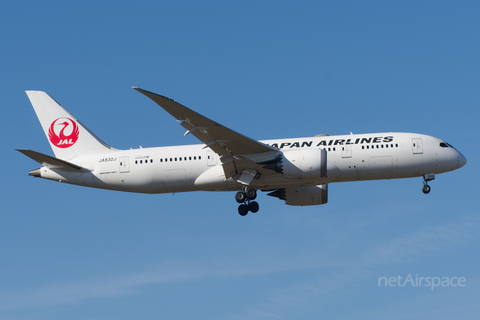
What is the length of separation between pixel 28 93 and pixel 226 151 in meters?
16.1

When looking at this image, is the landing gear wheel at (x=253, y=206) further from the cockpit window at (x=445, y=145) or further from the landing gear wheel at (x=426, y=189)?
the cockpit window at (x=445, y=145)

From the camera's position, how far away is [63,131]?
41969 millimetres

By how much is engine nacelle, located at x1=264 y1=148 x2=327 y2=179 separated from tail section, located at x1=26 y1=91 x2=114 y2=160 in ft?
39.1

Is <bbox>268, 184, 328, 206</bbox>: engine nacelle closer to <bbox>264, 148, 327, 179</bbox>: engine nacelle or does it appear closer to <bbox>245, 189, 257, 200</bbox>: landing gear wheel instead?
<bbox>245, 189, 257, 200</bbox>: landing gear wheel

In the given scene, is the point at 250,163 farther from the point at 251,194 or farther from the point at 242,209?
the point at 242,209

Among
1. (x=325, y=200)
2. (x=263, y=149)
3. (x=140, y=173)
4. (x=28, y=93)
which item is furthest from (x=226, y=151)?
(x=28, y=93)

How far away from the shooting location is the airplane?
119 ft

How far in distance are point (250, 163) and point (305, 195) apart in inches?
271

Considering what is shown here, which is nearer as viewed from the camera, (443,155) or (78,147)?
(443,155)

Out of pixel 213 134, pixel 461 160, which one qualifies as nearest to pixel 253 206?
pixel 213 134

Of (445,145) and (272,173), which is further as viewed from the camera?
(445,145)

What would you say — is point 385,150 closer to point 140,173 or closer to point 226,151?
point 226,151

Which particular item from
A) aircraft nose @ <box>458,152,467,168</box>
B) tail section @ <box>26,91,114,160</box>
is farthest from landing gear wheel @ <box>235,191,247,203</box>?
aircraft nose @ <box>458,152,467,168</box>

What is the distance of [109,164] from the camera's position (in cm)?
3909
